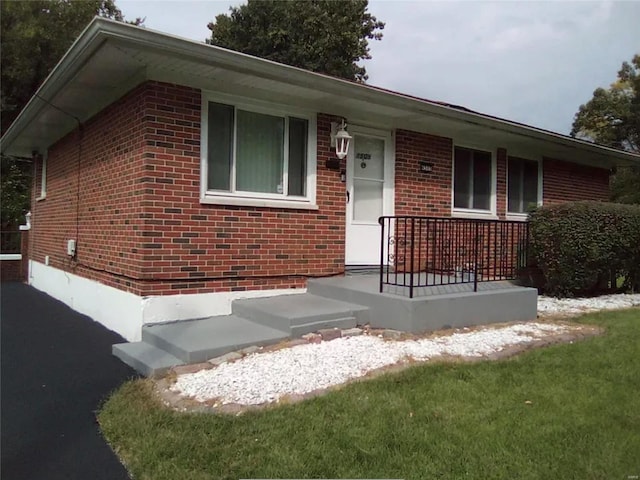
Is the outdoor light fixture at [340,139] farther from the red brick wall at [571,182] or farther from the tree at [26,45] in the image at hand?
the tree at [26,45]

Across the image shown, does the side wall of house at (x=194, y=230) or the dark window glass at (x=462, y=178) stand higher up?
the dark window glass at (x=462, y=178)

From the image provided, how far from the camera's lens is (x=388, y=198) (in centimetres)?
763

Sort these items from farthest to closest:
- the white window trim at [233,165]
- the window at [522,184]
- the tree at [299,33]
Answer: the tree at [299,33] → the window at [522,184] → the white window trim at [233,165]

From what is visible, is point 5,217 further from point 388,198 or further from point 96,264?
point 388,198

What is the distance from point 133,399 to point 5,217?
14644 millimetres

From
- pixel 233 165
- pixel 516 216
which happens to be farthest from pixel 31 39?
pixel 516 216

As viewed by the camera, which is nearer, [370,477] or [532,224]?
[370,477]

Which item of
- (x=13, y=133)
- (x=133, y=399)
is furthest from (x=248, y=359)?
(x=13, y=133)

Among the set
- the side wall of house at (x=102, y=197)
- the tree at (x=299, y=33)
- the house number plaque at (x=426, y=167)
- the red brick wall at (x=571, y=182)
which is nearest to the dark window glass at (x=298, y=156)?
the side wall of house at (x=102, y=197)

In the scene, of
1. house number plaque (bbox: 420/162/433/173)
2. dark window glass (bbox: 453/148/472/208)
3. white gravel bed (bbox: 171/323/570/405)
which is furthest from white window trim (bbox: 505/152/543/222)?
white gravel bed (bbox: 171/323/570/405)

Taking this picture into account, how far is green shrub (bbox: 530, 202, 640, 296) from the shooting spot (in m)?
7.43

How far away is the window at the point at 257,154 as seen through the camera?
595 centimetres

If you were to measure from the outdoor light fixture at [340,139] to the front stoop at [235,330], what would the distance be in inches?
79.5

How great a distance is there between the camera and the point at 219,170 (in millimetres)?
5992
